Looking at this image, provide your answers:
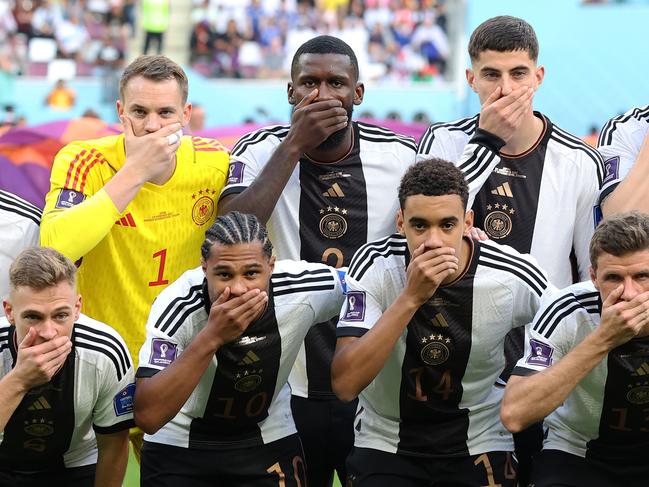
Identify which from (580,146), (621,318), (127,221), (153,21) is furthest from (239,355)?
(153,21)

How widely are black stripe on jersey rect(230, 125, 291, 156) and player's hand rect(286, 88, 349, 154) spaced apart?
0.33 m

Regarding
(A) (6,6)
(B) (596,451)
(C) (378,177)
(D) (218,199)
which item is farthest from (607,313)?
(A) (6,6)

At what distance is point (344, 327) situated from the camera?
4.75 meters

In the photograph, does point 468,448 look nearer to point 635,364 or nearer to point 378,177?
point 635,364

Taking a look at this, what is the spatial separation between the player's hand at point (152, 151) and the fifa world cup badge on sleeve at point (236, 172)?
1.18 ft

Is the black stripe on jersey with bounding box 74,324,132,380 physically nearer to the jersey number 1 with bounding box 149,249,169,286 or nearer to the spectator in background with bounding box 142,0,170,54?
the jersey number 1 with bounding box 149,249,169,286

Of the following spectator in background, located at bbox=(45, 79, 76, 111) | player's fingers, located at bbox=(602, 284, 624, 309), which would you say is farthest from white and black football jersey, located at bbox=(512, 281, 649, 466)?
spectator in background, located at bbox=(45, 79, 76, 111)

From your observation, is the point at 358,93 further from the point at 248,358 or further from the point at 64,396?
Result: the point at 64,396

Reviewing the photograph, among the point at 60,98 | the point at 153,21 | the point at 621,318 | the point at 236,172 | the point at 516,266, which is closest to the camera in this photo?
the point at 621,318

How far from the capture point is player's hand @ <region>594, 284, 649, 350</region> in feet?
14.0

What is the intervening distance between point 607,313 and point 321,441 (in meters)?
1.71

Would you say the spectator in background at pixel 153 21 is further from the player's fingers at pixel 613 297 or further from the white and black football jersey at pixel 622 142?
the player's fingers at pixel 613 297

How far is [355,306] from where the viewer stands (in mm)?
4789

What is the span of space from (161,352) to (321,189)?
1245mm
